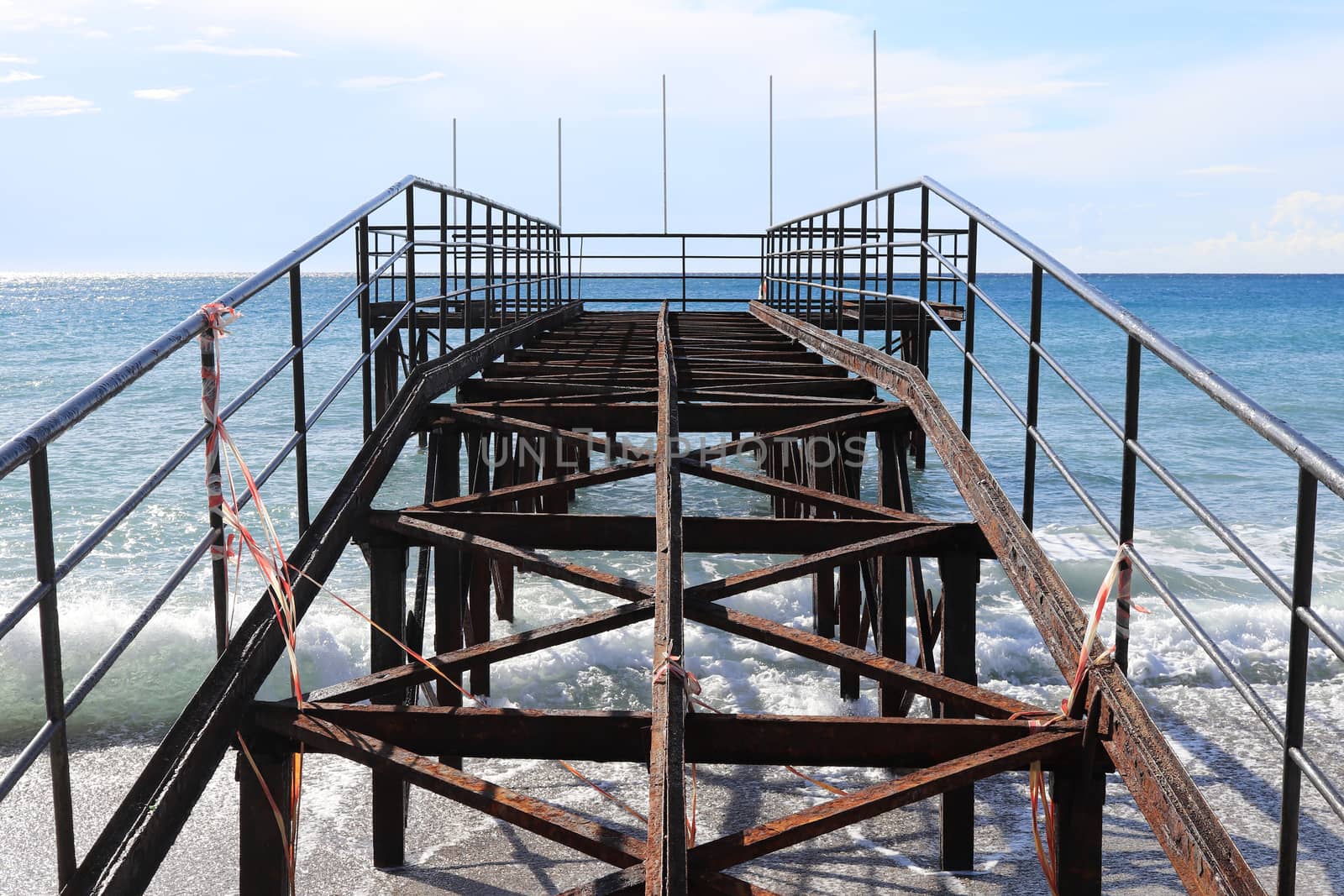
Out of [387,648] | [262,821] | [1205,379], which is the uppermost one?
[1205,379]

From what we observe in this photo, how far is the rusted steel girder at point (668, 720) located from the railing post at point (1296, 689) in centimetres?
119

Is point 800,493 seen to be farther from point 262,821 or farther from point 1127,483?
point 262,821

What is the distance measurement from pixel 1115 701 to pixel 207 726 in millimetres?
2475

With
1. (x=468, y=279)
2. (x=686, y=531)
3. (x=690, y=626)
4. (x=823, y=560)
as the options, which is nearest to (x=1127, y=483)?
(x=823, y=560)

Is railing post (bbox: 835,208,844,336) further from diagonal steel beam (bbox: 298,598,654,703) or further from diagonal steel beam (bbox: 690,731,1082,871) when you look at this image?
diagonal steel beam (bbox: 690,731,1082,871)

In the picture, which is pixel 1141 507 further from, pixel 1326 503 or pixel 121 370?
pixel 121 370

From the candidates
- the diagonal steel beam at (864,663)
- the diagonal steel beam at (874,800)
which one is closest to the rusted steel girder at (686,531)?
Answer: the diagonal steel beam at (864,663)

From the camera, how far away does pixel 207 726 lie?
3061 mm

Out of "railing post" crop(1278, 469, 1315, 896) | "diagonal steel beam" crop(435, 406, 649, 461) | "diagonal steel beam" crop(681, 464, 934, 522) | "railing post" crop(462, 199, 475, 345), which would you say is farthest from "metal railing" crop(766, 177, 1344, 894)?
"railing post" crop(462, 199, 475, 345)

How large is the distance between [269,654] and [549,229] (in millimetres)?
10449

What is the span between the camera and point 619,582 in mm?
4223

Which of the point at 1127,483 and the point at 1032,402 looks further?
the point at 1032,402

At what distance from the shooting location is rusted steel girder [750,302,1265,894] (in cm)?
251

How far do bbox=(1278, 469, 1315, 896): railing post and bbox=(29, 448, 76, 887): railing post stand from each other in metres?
2.40
